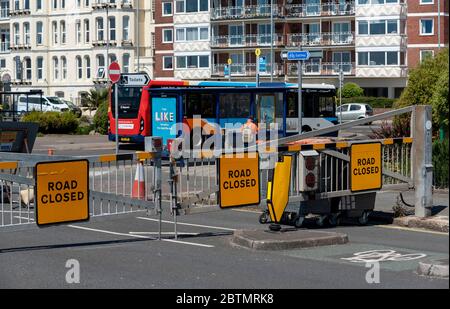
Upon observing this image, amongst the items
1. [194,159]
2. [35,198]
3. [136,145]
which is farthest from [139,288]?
[136,145]

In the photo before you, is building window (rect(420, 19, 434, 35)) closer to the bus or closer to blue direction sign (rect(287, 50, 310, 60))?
the bus

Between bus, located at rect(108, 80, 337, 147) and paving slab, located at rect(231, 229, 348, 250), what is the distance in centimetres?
2047

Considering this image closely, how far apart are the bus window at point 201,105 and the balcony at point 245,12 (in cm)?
4203

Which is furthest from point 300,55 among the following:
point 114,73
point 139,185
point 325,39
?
point 325,39

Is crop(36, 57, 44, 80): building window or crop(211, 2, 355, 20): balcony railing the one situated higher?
crop(211, 2, 355, 20): balcony railing

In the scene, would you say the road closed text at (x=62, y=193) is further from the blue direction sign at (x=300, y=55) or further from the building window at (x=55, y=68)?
the building window at (x=55, y=68)

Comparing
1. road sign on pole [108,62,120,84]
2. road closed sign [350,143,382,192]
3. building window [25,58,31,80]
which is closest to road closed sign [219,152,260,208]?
road closed sign [350,143,382,192]

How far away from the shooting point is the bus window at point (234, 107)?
35.2 m

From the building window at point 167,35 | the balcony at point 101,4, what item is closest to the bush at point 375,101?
the building window at point 167,35

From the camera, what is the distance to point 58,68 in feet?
274

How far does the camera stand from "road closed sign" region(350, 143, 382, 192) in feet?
46.3

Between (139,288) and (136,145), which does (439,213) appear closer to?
(139,288)

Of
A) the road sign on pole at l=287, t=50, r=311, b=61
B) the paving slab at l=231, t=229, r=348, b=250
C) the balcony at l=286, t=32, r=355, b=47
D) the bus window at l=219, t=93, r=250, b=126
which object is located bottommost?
the paving slab at l=231, t=229, r=348, b=250

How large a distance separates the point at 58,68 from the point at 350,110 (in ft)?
109
